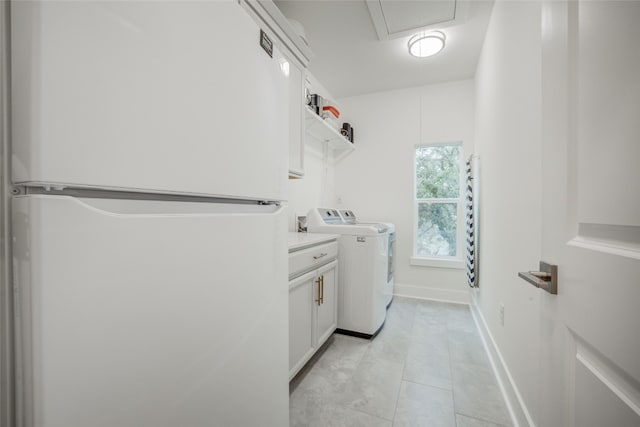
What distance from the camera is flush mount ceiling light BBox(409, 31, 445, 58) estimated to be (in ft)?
7.61

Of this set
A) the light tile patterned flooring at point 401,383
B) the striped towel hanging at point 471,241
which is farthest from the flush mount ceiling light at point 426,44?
the light tile patterned flooring at point 401,383

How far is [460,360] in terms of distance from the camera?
1897mm

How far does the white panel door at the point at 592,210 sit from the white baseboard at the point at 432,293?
2.80m

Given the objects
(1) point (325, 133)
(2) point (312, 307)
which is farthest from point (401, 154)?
(2) point (312, 307)

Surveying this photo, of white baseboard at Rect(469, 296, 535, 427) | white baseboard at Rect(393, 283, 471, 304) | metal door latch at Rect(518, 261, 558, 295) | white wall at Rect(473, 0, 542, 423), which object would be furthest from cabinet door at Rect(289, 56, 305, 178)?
white baseboard at Rect(393, 283, 471, 304)

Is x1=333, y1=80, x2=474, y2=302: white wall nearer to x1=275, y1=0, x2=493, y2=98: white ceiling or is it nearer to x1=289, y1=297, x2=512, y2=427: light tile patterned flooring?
x1=275, y1=0, x2=493, y2=98: white ceiling

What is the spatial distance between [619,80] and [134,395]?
1.04m

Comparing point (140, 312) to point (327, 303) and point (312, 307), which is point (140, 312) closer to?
point (312, 307)

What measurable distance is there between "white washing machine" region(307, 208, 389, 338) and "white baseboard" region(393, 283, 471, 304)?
1.11 metres

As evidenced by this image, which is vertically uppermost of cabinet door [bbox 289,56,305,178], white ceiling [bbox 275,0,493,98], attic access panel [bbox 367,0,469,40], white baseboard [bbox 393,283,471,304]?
white ceiling [bbox 275,0,493,98]

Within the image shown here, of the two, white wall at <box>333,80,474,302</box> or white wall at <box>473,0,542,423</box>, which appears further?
white wall at <box>333,80,474,302</box>

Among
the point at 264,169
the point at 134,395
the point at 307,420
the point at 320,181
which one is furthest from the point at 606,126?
the point at 320,181

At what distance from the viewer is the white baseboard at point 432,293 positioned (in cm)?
314

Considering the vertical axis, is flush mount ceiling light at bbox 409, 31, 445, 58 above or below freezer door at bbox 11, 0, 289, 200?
above
